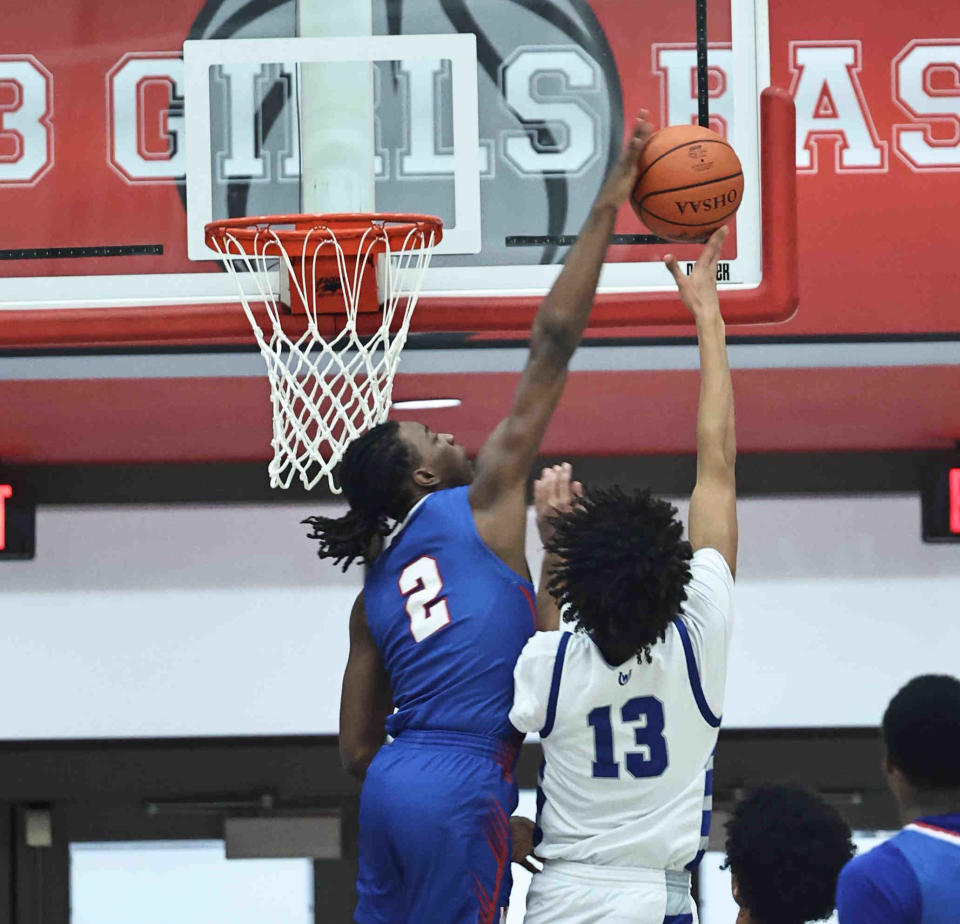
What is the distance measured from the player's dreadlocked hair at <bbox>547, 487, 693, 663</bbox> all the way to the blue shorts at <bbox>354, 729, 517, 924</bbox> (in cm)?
40

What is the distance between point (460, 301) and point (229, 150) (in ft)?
2.59

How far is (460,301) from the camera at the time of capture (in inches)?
146

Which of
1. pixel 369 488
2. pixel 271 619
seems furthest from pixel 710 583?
pixel 271 619

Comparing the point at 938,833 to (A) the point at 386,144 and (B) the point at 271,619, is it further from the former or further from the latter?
(B) the point at 271,619

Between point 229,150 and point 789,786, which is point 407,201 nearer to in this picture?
point 229,150

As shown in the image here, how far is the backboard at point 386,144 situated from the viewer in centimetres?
373

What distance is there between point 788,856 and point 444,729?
24.6 inches

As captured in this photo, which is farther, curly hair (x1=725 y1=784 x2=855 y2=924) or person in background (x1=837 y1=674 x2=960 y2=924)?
curly hair (x1=725 y1=784 x2=855 y2=924)

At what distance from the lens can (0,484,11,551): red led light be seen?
5.47 metres

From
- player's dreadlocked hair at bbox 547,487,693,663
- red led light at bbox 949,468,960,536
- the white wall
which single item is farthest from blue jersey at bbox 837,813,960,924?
the white wall

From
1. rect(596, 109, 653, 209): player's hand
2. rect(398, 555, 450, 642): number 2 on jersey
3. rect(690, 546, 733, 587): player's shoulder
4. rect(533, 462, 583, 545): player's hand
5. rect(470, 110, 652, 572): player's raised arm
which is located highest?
rect(596, 109, 653, 209): player's hand

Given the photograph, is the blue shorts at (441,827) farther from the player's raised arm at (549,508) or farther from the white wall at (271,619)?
the white wall at (271,619)

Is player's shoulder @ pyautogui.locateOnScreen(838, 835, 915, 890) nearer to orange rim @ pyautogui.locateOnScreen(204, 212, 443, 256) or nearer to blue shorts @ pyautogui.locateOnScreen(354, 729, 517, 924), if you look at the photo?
blue shorts @ pyautogui.locateOnScreen(354, 729, 517, 924)

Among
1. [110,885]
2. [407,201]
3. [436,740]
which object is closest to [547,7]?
[407,201]
